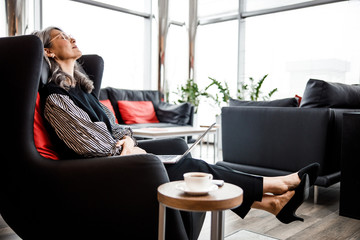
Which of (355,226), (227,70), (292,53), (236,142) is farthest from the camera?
(227,70)

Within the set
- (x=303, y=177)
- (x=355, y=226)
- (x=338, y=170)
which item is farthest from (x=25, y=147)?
(x=338, y=170)

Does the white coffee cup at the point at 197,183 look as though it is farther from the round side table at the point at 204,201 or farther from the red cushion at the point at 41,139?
the red cushion at the point at 41,139

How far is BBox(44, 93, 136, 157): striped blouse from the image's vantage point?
1.33 m

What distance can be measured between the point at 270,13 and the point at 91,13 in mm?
2944

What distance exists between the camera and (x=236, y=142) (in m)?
2.91

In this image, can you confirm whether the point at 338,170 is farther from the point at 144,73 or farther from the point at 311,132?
the point at 144,73

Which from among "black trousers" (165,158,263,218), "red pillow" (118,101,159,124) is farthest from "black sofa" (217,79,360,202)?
"red pillow" (118,101,159,124)

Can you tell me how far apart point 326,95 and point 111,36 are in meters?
4.26

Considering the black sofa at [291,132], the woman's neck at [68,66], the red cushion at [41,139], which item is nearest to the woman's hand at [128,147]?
the red cushion at [41,139]

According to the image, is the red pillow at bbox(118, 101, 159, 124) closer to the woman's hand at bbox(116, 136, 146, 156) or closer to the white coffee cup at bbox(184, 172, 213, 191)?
the woman's hand at bbox(116, 136, 146, 156)

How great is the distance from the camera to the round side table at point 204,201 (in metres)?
0.87

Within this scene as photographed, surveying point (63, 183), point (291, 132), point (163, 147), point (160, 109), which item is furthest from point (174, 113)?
point (63, 183)

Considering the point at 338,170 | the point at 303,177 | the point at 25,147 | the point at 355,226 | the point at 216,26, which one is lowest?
the point at 355,226

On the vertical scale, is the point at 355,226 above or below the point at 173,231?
below
